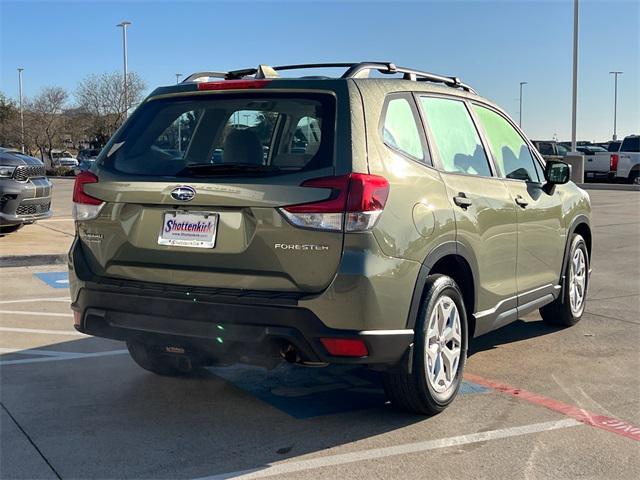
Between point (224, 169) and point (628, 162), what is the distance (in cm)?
2896

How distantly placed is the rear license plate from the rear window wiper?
231 mm

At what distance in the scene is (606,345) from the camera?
609 cm

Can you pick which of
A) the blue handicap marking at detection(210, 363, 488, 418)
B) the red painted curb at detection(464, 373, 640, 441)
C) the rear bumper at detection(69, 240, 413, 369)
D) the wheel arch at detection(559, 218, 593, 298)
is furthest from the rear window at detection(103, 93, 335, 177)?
the wheel arch at detection(559, 218, 593, 298)

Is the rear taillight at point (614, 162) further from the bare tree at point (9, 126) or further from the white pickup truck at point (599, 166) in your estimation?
the bare tree at point (9, 126)

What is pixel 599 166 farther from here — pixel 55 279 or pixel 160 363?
pixel 160 363

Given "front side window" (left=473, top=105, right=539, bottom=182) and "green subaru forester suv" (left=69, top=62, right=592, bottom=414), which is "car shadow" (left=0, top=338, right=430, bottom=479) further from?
"front side window" (left=473, top=105, right=539, bottom=182)

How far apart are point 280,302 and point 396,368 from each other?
0.76 m

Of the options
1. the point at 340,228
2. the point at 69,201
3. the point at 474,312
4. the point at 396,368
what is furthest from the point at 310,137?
the point at 69,201

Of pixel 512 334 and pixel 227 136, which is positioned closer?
pixel 227 136

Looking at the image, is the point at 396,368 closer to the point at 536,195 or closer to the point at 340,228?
the point at 340,228

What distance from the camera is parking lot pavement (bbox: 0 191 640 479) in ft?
12.2

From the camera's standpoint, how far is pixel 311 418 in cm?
438

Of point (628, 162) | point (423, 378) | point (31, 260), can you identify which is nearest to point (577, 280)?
point (423, 378)

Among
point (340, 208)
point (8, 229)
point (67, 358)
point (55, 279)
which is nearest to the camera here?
point (340, 208)
